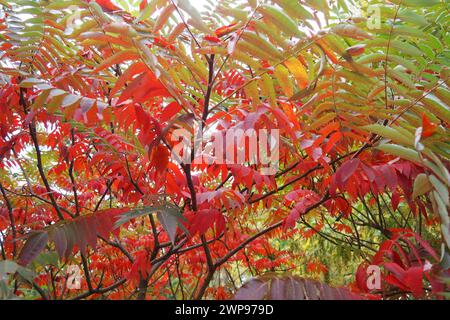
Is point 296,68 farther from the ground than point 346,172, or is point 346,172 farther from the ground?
point 296,68

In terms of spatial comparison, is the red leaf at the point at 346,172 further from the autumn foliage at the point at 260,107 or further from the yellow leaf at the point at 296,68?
the yellow leaf at the point at 296,68

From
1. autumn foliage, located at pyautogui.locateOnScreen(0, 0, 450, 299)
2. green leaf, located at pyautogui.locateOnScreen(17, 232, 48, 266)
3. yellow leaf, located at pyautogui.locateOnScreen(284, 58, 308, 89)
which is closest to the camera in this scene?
autumn foliage, located at pyautogui.locateOnScreen(0, 0, 450, 299)

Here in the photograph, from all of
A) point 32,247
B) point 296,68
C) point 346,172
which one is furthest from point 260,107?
point 32,247

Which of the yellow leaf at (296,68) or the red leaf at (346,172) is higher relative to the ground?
the yellow leaf at (296,68)

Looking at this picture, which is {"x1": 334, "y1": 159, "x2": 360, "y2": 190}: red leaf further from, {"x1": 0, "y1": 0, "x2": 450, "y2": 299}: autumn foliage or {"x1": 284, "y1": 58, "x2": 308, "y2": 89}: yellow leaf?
{"x1": 284, "y1": 58, "x2": 308, "y2": 89}: yellow leaf

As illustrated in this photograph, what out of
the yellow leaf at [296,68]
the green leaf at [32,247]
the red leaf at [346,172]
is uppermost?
the yellow leaf at [296,68]

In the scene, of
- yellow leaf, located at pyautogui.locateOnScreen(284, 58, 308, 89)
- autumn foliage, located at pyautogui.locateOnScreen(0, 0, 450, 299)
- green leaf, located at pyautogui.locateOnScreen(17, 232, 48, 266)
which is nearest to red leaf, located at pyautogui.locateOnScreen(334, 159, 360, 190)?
autumn foliage, located at pyautogui.locateOnScreen(0, 0, 450, 299)

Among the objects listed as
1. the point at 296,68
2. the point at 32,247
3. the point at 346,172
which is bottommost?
the point at 32,247

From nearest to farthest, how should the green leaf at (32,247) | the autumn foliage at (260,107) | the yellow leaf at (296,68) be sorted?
the autumn foliage at (260,107) → the green leaf at (32,247) → the yellow leaf at (296,68)

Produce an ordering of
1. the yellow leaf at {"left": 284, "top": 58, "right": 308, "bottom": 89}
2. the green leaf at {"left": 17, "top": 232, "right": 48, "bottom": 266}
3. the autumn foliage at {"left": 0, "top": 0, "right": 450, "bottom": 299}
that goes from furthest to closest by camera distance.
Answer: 1. the yellow leaf at {"left": 284, "top": 58, "right": 308, "bottom": 89}
2. the green leaf at {"left": 17, "top": 232, "right": 48, "bottom": 266}
3. the autumn foliage at {"left": 0, "top": 0, "right": 450, "bottom": 299}

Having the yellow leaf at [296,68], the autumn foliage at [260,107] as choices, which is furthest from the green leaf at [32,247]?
the yellow leaf at [296,68]

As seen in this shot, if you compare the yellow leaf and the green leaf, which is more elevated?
the yellow leaf

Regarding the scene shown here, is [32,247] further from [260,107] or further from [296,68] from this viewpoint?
[296,68]
